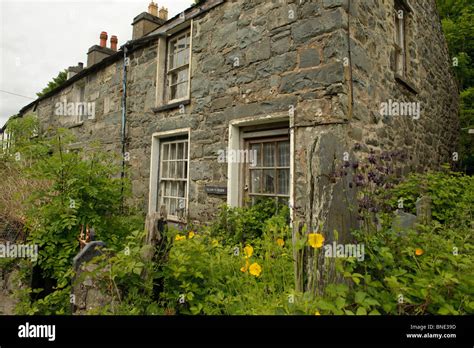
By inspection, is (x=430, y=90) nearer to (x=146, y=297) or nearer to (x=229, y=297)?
(x=229, y=297)

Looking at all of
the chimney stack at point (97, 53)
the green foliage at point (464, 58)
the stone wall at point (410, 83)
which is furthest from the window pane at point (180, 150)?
the green foliage at point (464, 58)

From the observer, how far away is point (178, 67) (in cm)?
684

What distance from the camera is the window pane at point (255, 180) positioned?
17.3 feet

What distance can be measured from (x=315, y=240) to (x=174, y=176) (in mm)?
4895

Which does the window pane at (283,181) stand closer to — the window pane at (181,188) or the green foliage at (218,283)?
the green foliage at (218,283)

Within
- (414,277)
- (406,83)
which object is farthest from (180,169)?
(414,277)

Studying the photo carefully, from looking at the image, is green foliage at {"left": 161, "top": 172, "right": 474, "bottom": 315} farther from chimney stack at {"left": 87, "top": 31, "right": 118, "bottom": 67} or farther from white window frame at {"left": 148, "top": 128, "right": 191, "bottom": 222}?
chimney stack at {"left": 87, "top": 31, "right": 118, "bottom": 67}

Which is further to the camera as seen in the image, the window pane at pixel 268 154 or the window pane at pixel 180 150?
the window pane at pixel 180 150

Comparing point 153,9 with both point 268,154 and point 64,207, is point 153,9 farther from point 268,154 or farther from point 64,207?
point 64,207

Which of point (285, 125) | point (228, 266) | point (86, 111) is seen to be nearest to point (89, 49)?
point (86, 111)

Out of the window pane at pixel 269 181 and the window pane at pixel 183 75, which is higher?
the window pane at pixel 183 75

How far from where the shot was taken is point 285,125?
489 cm

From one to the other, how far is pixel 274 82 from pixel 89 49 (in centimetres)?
965

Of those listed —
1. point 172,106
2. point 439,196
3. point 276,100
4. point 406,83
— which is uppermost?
point 406,83
